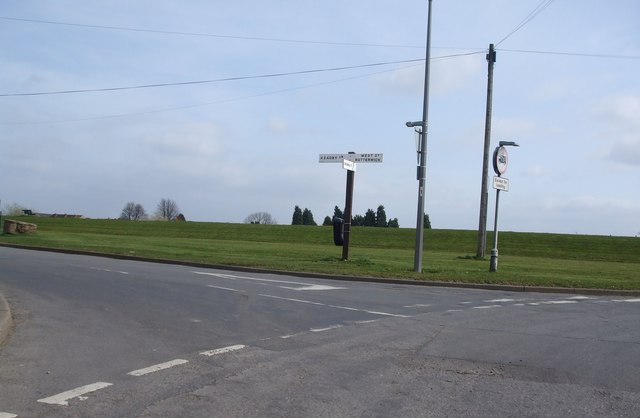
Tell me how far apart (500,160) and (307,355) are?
53.9 feet

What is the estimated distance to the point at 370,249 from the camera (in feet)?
144

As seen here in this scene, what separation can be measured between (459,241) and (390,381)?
55.2m

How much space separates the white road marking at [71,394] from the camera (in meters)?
5.82

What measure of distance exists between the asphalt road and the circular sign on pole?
871cm

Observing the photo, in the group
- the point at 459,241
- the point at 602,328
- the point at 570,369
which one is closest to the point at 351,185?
the point at 602,328

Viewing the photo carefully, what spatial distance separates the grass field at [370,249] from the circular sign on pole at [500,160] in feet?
→ 11.7

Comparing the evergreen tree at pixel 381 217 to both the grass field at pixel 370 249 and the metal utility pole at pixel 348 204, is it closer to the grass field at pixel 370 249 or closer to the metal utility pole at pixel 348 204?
the grass field at pixel 370 249

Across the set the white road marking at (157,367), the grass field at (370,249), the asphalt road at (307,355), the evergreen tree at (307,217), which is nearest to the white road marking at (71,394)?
the asphalt road at (307,355)

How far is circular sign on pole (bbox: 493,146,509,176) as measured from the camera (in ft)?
73.4

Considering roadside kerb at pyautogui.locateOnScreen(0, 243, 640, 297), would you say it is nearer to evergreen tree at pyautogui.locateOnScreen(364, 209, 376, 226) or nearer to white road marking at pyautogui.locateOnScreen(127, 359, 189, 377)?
white road marking at pyautogui.locateOnScreen(127, 359, 189, 377)

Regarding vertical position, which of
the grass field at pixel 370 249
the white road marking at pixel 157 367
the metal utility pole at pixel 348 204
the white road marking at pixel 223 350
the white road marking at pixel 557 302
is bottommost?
the white road marking at pixel 157 367

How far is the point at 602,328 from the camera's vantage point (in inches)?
417

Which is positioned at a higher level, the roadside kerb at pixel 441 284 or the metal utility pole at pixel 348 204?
the metal utility pole at pixel 348 204

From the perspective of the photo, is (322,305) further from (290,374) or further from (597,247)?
(597,247)
